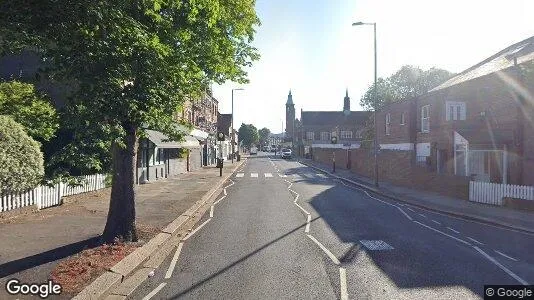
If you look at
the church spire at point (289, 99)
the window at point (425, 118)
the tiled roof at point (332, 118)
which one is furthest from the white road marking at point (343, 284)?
the church spire at point (289, 99)

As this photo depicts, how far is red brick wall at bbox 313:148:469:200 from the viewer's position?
61.1 ft

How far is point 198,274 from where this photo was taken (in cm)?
769

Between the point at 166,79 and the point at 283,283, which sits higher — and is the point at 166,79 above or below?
above

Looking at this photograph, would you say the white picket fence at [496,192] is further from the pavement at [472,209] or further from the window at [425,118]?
the window at [425,118]

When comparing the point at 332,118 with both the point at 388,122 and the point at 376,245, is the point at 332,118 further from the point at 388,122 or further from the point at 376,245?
the point at 376,245

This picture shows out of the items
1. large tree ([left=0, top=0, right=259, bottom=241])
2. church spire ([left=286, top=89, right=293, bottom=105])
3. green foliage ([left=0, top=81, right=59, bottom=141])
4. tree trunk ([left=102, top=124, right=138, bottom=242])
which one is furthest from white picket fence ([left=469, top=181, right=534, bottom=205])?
church spire ([left=286, top=89, right=293, bottom=105])

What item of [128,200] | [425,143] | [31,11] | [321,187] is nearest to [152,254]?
[128,200]

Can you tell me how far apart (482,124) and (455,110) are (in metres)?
3.33

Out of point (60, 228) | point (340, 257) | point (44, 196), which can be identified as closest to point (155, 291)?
point (340, 257)

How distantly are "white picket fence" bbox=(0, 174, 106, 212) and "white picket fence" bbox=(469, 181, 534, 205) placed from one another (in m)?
17.3

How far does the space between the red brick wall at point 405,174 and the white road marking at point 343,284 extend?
1267 centimetres

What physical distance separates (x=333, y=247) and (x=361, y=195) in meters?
11.3

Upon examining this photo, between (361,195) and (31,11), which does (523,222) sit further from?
(31,11)

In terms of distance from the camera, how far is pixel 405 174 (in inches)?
951
